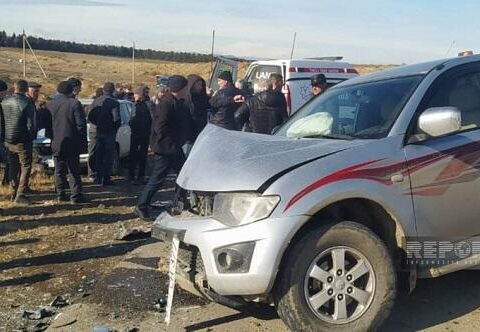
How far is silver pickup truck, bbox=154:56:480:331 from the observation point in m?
3.80

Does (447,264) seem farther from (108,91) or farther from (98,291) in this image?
(108,91)

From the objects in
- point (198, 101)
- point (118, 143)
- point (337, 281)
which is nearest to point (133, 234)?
point (198, 101)

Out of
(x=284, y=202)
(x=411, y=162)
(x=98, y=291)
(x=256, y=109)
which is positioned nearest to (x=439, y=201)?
(x=411, y=162)

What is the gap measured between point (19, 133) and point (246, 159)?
6001 millimetres

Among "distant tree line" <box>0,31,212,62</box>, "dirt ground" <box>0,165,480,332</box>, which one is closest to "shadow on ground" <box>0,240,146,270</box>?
"dirt ground" <box>0,165,480,332</box>

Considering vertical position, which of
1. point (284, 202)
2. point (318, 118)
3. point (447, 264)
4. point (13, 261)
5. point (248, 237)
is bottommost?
point (13, 261)

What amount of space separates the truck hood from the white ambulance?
26.4 ft

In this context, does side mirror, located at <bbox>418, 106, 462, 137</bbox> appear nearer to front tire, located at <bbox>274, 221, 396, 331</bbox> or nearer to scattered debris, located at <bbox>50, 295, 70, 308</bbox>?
front tire, located at <bbox>274, 221, 396, 331</bbox>

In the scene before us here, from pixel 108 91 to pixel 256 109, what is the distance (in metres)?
3.41

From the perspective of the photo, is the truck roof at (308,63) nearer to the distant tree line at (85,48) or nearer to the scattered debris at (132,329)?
the scattered debris at (132,329)

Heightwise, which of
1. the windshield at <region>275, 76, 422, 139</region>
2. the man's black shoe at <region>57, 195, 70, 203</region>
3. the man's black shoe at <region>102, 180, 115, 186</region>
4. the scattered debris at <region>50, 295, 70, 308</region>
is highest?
the windshield at <region>275, 76, 422, 139</region>

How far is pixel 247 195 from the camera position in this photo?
3830 mm

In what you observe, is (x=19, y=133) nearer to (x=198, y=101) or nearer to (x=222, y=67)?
(x=198, y=101)

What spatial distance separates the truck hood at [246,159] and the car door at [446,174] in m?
0.47
